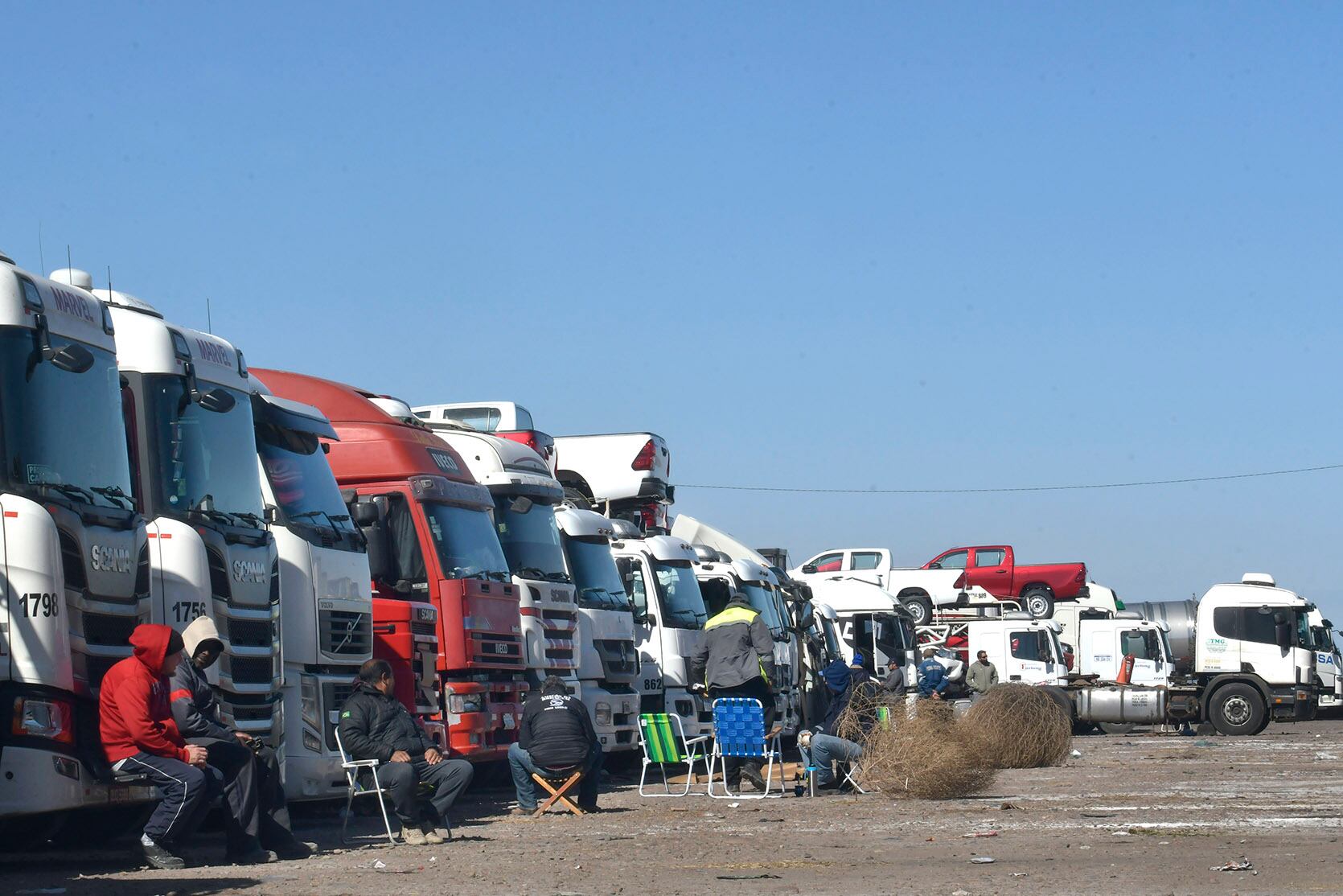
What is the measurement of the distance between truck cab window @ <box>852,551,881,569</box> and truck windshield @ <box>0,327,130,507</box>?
34356mm

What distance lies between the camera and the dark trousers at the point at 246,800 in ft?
36.2

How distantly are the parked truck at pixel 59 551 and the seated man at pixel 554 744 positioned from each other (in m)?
4.78

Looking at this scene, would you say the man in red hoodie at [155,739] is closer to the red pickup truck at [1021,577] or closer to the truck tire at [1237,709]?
the truck tire at [1237,709]

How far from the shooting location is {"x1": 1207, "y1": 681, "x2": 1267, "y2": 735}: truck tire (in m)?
33.2

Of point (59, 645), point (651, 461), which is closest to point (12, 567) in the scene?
point (59, 645)

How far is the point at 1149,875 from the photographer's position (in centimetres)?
986

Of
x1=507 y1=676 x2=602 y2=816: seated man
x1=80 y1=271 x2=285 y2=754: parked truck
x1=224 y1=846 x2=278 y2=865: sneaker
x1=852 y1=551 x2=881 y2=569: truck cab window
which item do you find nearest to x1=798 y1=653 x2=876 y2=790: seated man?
x1=507 y1=676 x2=602 y2=816: seated man

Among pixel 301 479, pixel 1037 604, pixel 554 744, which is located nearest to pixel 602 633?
pixel 554 744

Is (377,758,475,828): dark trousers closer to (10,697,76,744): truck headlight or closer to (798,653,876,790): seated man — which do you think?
(10,697,76,744): truck headlight

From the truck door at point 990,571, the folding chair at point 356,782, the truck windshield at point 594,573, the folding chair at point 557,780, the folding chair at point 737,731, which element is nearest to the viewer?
the folding chair at point 356,782

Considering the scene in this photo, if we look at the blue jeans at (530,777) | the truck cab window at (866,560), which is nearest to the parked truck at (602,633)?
the blue jeans at (530,777)

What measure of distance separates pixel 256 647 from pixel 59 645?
7.82ft

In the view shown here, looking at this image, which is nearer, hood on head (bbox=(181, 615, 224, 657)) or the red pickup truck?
hood on head (bbox=(181, 615, 224, 657))

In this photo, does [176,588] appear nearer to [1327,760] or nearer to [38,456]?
[38,456]
